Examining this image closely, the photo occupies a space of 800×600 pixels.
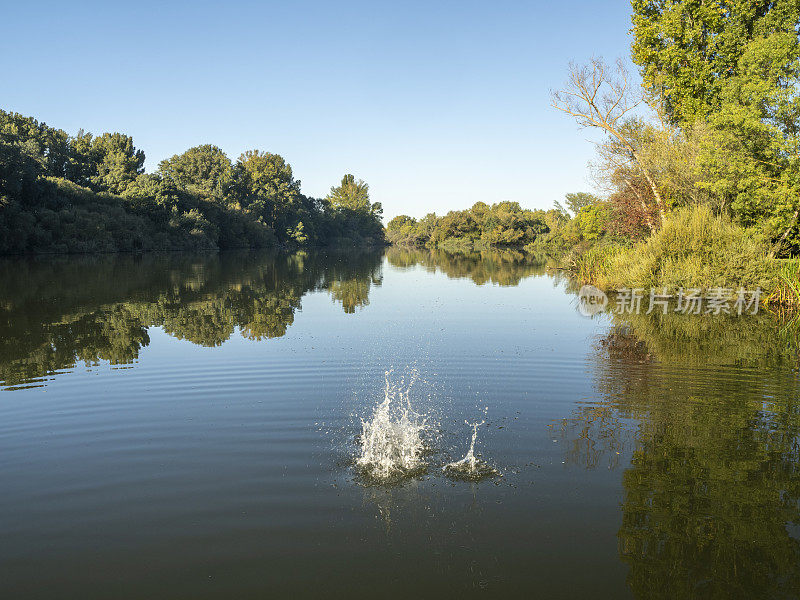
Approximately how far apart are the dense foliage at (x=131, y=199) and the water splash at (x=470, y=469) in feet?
164

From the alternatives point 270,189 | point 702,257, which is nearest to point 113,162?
point 270,189

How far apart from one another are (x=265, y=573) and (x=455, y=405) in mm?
4900

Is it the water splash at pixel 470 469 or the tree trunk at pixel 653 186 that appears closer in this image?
the water splash at pixel 470 469

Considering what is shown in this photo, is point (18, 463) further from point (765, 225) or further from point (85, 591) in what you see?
point (765, 225)

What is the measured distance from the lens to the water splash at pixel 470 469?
6.27 metres

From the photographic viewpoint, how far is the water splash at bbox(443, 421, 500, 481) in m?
6.27

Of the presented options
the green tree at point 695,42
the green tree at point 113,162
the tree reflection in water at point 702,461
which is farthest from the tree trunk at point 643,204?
the green tree at point 113,162

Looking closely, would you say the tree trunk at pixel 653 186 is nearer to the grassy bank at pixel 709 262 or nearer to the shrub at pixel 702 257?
the grassy bank at pixel 709 262

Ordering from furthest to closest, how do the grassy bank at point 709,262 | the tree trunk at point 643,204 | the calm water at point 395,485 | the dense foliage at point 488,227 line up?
the dense foliage at point 488,227 < the tree trunk at point 643,204 < the grassy bank at point 709,262 < the calm water at point 395,485

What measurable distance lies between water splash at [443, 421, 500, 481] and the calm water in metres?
0.17

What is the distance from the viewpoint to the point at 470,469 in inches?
254

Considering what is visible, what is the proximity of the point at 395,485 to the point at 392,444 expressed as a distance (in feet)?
3.26

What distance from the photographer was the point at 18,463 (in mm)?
6613

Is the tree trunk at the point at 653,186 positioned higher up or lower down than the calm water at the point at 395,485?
higher up
